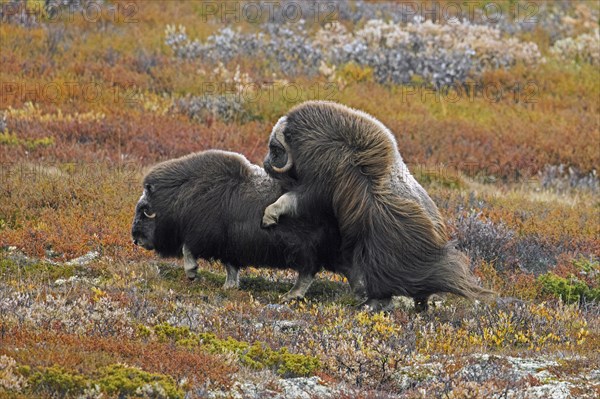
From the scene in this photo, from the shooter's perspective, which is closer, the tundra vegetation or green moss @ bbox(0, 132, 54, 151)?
the tundra vegetation

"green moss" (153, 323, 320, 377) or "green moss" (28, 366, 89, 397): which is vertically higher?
"green moss" (28, 366, 89, 397)

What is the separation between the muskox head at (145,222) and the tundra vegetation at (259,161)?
297 millimetres

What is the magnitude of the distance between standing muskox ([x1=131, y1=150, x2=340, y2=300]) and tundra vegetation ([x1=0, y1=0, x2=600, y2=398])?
1.06 feet

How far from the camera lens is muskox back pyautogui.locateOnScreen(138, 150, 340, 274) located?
8.75 meters

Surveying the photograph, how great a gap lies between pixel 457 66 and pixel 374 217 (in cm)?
1301

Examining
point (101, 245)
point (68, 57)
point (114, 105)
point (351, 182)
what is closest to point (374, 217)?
point (351, 182)

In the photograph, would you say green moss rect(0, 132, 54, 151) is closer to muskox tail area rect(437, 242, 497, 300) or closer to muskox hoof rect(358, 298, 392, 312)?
muskox hoof rect(358, 298, 392, 312)

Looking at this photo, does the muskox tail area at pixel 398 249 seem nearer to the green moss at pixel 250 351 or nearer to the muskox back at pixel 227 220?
the muskox back at pixel 227 220

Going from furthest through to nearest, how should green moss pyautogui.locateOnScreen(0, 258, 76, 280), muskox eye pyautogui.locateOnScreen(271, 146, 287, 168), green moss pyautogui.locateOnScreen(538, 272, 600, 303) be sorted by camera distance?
green moss pyautogui.locateOnScreen(538, 272, 600, 303) → green moss pyautogui.locateOnScreen(0, 258, 76, 280) → muskox eye pyautogui.locateOnScreen(271, 146, 287, 168)

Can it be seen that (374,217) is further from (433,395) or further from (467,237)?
(467,237)

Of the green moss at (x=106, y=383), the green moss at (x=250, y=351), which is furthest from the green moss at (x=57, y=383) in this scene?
the green moss at (x=250, y=351)

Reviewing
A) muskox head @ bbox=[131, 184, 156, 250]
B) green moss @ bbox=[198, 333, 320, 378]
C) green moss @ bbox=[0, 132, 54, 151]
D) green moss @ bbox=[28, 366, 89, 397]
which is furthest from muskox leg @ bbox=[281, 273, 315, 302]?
green moss @ bbox=[0, 132, 54, 151]

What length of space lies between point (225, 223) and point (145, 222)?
90 cm

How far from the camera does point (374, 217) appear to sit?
8305 mm
